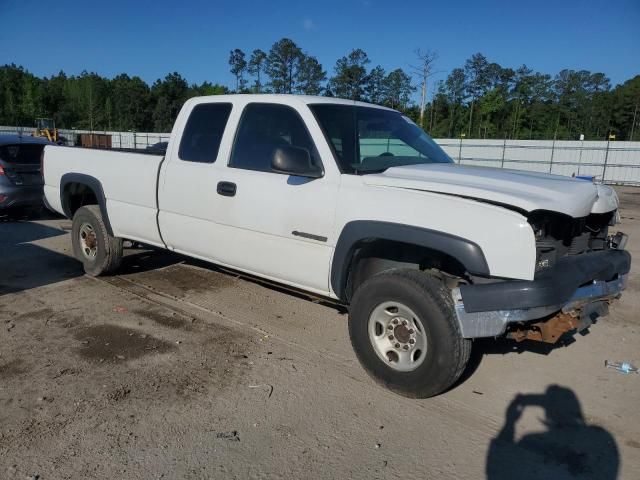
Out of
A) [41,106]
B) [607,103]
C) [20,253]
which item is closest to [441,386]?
[20,253]

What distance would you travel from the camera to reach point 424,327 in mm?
3373

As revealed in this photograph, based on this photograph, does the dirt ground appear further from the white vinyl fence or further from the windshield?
the white vinyl fence

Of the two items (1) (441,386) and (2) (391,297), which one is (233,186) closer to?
(2) (391,297)

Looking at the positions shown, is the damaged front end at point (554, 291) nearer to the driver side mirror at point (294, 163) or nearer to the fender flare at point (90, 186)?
the driver side mirror at point (294, 163)

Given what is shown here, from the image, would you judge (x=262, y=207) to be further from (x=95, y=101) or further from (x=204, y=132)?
(x=95, y=101)

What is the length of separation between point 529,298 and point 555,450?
2.99 feet

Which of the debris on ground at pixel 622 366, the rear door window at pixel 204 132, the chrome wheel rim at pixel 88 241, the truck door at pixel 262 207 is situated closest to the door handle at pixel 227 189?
the truck door at pixel 262 207

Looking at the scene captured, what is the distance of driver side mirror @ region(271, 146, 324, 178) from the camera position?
12.5 feet

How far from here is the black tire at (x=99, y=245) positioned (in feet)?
19.7

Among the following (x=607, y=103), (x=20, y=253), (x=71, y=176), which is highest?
(x=607, y=103)

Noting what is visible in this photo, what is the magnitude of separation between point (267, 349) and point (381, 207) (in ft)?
5.33

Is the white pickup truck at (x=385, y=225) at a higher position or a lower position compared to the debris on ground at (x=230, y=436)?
higher

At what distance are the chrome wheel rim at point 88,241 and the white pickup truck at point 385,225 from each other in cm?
110

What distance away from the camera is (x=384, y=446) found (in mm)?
3070
